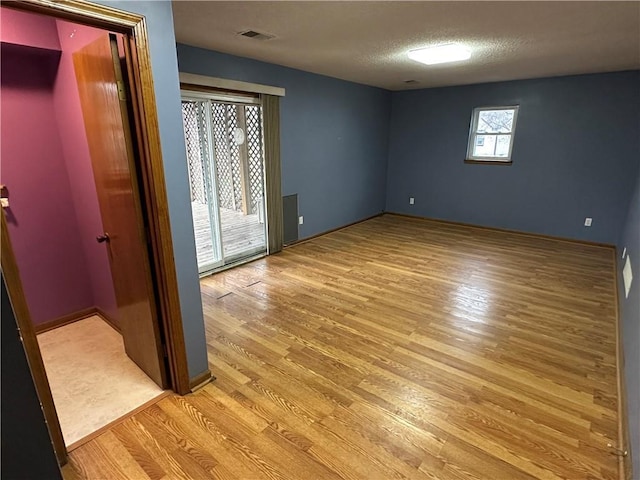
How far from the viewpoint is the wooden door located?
163 centimetres

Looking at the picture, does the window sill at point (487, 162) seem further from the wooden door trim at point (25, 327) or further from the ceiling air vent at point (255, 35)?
the wooden door trim at point (25, 327)

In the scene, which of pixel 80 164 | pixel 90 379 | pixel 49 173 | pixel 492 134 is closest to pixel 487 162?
pixel 492 134

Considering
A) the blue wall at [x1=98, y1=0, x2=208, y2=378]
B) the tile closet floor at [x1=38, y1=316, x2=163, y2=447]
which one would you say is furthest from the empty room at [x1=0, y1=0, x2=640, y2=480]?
the tile closet floor at [x1=38, y1=316, x2=163, y2=447]

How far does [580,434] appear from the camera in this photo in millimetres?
1706

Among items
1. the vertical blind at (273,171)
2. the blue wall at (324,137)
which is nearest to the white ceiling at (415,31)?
the blue wall at (324,137)

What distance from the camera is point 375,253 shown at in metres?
4.45

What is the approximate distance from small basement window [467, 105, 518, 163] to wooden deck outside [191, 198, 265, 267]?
375 cm

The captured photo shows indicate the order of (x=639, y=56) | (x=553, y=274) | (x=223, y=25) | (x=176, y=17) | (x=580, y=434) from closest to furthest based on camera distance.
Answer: (x=580, y=434)
(x=176, y=17)
(x=223, y=25)
(x=639, y=56)
(x=553, y=274)

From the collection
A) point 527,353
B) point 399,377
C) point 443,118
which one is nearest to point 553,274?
point 527,353

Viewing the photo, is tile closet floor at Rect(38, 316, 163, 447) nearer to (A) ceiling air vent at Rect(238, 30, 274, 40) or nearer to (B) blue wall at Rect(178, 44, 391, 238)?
(B) blue wall at Rect(178, 44, 391, 238)

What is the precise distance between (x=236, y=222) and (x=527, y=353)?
4680mm

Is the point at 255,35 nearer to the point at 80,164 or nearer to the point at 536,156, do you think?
the point at 80,164

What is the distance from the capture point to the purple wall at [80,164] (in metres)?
2.08

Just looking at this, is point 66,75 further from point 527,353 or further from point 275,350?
point 527,353
